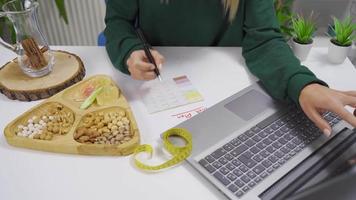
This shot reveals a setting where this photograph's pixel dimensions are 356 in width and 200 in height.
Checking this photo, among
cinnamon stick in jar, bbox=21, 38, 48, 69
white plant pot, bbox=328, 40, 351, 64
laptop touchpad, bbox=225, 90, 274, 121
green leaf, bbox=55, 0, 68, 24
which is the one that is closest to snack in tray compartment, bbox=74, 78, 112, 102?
cinnamon stick in jar, bbox=21, 38, 48, 69

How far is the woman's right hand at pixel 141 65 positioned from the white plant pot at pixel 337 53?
457mm

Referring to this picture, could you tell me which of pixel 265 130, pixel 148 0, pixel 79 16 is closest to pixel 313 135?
pixel 265 130

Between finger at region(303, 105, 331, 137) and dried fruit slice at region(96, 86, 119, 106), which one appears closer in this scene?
finger at region(303, 105, 331, 137)

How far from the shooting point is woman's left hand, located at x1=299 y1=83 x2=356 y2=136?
1.88 feet

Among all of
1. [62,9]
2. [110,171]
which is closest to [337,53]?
[110,171]

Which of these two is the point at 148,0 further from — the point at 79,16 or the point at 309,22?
the point at 79,16

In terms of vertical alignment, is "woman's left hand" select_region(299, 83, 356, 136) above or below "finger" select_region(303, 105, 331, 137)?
above

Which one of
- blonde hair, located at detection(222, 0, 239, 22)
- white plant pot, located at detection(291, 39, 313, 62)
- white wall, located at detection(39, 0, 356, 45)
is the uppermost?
blonde hair, located at detection(222, 0, 239, 22)

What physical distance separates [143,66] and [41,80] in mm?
272

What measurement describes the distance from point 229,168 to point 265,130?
0.13 m

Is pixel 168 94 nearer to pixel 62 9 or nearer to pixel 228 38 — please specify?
pixel 228 38

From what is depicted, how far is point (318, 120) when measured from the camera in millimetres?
587

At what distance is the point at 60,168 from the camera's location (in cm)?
56

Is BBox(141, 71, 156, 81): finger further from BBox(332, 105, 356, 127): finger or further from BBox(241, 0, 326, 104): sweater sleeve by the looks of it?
BBox(332, 105, 356, 127): finger
